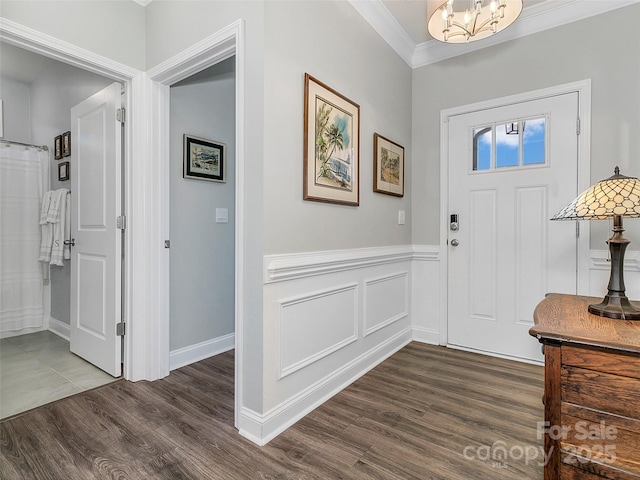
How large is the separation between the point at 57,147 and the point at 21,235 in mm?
935

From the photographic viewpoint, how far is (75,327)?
103 inches

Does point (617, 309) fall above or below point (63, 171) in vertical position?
below

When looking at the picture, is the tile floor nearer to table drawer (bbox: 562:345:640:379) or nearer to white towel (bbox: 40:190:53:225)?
white towel (bbox: 40:190:53:225)

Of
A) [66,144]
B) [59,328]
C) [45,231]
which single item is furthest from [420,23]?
[59,328]

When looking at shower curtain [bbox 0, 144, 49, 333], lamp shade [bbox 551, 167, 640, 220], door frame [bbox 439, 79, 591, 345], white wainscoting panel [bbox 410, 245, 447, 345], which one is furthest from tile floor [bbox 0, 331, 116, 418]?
lamp shade [bbox 551, 167, 640, 220]

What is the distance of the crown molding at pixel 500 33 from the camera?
7.50 feet

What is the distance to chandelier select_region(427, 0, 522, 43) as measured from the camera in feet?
5.88

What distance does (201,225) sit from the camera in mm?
2633

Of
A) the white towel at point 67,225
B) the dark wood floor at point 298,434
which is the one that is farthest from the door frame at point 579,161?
the white towel at point 67,225

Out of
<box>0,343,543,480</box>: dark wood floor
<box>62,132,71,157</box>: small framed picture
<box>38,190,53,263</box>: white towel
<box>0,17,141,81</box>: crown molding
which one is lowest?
<box>0,343,543,480</box>: dark wood floor

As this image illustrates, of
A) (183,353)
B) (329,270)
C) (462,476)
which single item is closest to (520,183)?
(329,270)

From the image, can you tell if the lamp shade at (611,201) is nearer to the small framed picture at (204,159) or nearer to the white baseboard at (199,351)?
the small framed picture at (204,159)

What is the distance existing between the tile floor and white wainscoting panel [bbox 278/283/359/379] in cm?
138

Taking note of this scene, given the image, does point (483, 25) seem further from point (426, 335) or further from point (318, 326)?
point (426, 335)
